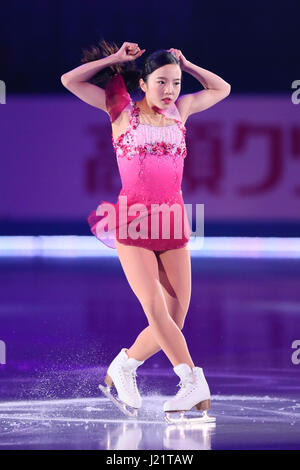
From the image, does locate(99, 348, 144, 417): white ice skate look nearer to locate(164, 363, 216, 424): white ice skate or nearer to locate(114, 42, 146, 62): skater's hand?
locate(164, 363, 216, 424): white ice skate

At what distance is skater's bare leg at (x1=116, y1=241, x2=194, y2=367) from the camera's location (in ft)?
13.1

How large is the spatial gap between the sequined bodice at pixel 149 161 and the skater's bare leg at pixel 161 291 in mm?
242

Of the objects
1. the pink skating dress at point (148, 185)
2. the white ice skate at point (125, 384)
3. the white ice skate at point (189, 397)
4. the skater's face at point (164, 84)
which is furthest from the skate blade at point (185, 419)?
the skater's face at point (164, 84)

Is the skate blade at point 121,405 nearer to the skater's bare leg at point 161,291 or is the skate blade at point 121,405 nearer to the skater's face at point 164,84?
the skater's bare leg at point 161,291

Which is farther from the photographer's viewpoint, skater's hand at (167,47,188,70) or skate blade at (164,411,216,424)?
skater's hand at (167,47,188,70)

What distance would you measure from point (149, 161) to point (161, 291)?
553 mm

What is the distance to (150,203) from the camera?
407cm

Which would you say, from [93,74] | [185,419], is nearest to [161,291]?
[185,419]

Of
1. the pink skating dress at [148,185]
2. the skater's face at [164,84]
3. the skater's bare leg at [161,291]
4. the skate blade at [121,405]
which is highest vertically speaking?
the skater's face at [164,84]

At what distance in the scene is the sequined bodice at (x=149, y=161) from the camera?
4.07 metres

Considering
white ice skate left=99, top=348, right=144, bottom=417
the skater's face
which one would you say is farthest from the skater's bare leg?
the skater's face

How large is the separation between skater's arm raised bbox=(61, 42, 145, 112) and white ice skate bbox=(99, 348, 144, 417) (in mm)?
1126

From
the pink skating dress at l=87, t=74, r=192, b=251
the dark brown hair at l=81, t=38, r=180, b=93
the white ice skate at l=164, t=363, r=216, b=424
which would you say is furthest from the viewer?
the dark brown hair at l=81, t=38, r=180, b=93
